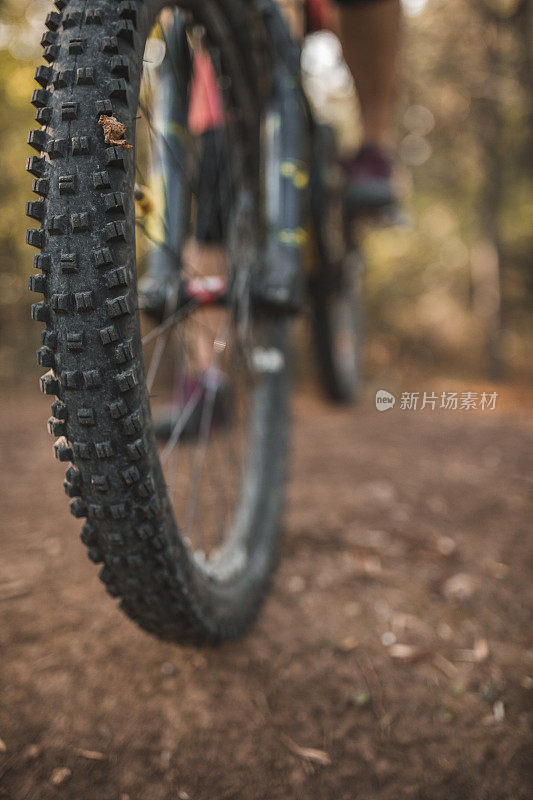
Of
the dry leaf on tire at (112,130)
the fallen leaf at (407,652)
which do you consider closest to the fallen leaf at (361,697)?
the fallen leaf at (407,652)

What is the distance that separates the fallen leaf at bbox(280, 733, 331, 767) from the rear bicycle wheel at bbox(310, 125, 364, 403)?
1.55m

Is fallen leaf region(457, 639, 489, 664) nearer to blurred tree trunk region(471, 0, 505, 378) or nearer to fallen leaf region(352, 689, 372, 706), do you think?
fallen leaf region(352, 689, 372, 706)

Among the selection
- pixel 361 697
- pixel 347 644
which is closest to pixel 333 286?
pixel 347 644

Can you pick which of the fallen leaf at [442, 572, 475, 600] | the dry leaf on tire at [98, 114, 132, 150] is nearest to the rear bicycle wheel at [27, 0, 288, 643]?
the dry leaf on tire at [98, 114, 132, 150]

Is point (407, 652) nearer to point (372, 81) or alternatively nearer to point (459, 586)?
point (459, 586)

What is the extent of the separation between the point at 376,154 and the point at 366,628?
1.99m

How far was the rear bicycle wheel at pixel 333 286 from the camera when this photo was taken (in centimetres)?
182

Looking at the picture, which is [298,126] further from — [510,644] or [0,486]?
[0,486]

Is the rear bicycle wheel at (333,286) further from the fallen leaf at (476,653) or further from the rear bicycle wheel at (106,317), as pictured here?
the fallen leaf at (476,653)

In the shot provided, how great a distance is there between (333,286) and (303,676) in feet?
5.82

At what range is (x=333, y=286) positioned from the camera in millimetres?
2332

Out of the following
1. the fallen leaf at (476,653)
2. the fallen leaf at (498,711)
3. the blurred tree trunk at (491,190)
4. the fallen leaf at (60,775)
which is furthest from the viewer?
the blurred tree trunk at (491,190)

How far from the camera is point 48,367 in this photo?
1.87 feet

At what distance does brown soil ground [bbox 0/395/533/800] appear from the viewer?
704 mm
